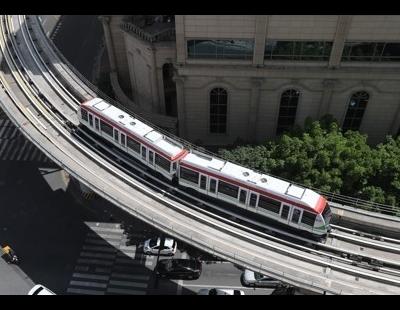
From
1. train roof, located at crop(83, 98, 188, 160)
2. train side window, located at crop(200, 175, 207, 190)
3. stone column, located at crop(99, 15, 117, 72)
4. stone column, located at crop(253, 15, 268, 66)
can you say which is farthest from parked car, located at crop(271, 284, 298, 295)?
stone column, located at crop(99, 15, 117, 72)

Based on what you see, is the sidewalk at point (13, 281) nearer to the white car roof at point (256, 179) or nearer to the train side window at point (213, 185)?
the white car roof at point (256, 179)

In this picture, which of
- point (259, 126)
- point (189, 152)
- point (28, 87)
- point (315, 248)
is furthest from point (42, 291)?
point (259, 126)

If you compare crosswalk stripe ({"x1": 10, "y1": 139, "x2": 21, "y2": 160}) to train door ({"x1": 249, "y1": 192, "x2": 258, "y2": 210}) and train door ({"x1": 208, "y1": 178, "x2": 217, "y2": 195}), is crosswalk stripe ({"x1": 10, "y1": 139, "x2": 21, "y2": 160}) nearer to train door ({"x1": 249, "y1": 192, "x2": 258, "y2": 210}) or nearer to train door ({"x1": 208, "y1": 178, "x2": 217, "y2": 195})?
train door ({"x1": 208, "y1": 178, "x2": 217, "y2": 195})

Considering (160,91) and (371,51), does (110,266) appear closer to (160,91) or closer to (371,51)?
(160,91)

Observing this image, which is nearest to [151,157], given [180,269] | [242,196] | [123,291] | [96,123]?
[96,123]

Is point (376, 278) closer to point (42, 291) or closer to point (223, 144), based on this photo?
point (223, 144)
